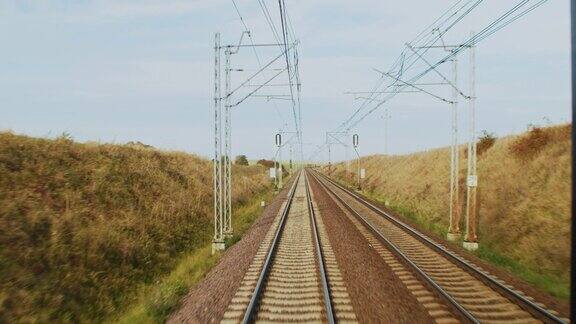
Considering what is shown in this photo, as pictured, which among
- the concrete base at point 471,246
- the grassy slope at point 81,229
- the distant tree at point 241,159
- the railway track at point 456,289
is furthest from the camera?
the distant tree at point 241,159

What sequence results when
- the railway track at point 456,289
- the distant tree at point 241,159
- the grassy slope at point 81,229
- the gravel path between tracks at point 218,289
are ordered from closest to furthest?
the railway track at point 456,289 < the gravel path between tracks at point 218,289 < the grassy slope at point 81,229 < the distant tree at point 241,159

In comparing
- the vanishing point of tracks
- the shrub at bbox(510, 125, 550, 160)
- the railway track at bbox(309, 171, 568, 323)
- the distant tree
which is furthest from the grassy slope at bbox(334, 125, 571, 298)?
the distant tree

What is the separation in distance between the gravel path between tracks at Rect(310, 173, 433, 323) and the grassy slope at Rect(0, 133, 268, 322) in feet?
18.8

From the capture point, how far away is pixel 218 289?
35.9 feet

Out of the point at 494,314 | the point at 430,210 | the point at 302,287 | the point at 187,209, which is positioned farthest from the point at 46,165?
the point at 430,210

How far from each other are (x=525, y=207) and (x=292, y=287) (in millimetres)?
12284

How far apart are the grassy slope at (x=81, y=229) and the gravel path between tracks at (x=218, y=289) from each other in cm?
199

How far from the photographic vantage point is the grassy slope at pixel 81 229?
10484 millimetres

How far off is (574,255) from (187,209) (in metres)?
20.8

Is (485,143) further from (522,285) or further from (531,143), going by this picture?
(522,285)

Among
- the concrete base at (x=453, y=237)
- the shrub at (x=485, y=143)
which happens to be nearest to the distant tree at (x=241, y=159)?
the shrub at (x=485, y=143)

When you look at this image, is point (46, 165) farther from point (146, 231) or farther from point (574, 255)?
point (574, 255)

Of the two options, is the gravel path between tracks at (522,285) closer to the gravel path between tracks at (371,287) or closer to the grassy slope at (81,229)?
the gravel path between tracks at (371,287)

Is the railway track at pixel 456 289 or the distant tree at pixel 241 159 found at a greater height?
the distant tree at pixel 241 159
